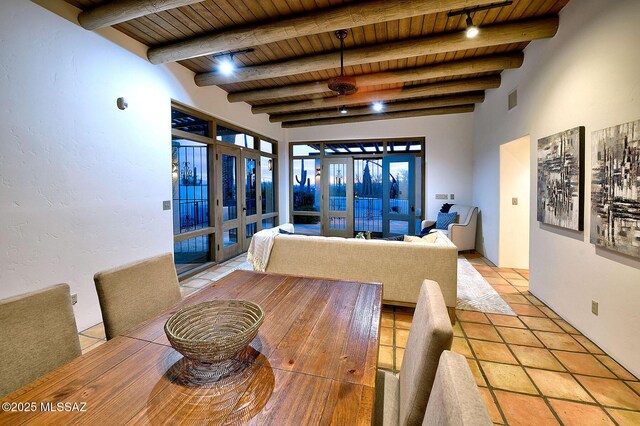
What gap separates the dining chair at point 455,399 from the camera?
47cm

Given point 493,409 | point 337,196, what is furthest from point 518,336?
point 337,196

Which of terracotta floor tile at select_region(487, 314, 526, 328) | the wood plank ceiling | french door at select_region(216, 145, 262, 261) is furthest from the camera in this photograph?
french door at select_region(216, 145, 262, 261)

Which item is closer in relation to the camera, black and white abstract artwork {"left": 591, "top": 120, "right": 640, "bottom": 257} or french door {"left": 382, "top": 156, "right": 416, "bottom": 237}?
black and white abstract artwork {"left": 591, "top": 120, "right": 640, "bottom": 257}

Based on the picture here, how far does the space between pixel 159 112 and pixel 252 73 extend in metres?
1.34

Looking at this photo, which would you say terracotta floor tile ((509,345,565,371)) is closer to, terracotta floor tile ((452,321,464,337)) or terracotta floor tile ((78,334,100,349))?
terracotta floor tile ((452,321,464,337))

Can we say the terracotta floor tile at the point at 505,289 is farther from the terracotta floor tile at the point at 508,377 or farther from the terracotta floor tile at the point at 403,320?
the terracotta floor tile at the point at 508,377

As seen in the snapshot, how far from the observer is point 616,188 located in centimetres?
203

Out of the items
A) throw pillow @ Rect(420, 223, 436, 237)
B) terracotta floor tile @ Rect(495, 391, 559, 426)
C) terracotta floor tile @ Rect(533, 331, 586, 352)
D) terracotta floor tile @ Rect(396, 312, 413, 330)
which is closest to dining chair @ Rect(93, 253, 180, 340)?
terracotta floor tile @ Rect(396, 312, 413, 330)

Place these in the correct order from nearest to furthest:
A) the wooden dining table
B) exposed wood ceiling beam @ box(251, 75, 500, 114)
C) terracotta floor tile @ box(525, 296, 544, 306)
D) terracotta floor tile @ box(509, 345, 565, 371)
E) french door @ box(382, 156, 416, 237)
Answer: the wooden dining table → terracotta floor tile @ box(509, 345, 565, 371) → terracotta floor tile @ box(525, 296, 544, 306) → exposed wood ceiling beam @ box(251, 75, 500, 114) → french door @ box(382, 156, 416, 237)

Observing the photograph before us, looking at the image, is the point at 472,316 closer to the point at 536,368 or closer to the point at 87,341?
the point at 536,368

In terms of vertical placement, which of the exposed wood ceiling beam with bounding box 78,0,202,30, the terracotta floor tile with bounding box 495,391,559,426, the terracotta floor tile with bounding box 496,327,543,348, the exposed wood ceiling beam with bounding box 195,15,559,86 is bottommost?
the terracotta floor tile with bounding box 495,391,559,426

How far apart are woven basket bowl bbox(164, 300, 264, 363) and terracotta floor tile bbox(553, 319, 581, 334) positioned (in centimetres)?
304

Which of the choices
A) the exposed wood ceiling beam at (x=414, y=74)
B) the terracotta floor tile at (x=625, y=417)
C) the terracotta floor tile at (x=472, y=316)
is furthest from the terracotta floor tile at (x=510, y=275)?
the exposed wood ceiling beam at (x=414, y=74)

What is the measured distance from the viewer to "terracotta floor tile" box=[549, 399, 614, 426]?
5.07 feet
